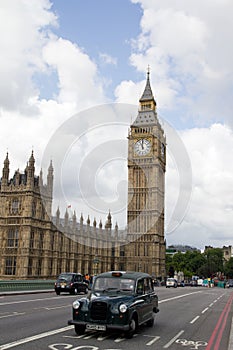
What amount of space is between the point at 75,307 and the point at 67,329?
1833mm

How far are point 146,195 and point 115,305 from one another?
92.6 m

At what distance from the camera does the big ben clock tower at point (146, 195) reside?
99.3m

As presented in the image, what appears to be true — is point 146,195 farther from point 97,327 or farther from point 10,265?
point 97,327

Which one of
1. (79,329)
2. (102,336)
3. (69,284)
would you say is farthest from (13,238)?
(102,336)

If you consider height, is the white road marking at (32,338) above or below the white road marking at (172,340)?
above

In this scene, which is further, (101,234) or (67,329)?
(101,234)

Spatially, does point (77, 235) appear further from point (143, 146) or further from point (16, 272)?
point (143, 146)

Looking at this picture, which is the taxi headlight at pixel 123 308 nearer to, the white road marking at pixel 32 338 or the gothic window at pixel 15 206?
the white road marking at pixel 32 338

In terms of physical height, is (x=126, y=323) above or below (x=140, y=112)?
below

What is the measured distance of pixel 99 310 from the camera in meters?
11.8

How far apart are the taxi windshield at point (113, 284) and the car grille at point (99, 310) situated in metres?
1.30

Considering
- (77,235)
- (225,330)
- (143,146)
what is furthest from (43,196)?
(225,330)

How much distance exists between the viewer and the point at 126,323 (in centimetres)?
1166

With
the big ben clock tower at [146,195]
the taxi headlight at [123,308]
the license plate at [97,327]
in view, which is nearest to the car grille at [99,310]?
the license plate at [97,327]
